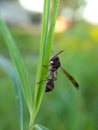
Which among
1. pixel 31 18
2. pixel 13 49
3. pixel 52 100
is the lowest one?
pixel 31 18

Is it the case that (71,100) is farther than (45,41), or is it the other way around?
(71,100)

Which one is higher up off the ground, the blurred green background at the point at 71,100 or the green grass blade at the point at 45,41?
the green grass blade at the point at 45,41

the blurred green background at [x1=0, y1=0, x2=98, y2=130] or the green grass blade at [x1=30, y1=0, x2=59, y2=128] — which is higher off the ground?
the green grass blade at [x1=30, y1=0, x2=59, y2=128]

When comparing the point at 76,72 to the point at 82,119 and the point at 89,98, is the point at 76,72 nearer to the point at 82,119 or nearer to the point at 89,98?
the point at 89,98

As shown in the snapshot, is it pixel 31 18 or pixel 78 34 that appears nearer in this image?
pixel 78 34

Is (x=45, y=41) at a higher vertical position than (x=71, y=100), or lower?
higher

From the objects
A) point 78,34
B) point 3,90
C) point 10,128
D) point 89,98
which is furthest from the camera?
point 78,34

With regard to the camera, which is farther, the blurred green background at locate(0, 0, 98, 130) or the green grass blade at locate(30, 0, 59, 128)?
the blurred green background at locate(0, 0, 98, 130)

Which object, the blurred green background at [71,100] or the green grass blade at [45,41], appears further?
the blurred green background at [71,100]

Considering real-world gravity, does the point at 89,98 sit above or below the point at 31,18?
above

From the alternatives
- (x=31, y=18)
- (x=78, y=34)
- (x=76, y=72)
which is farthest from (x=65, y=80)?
(x=31, y=18)

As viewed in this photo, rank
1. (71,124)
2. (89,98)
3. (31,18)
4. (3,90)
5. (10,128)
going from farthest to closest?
(31,18) → (3,90) → (89,98) → (10,128) → (71,124)
